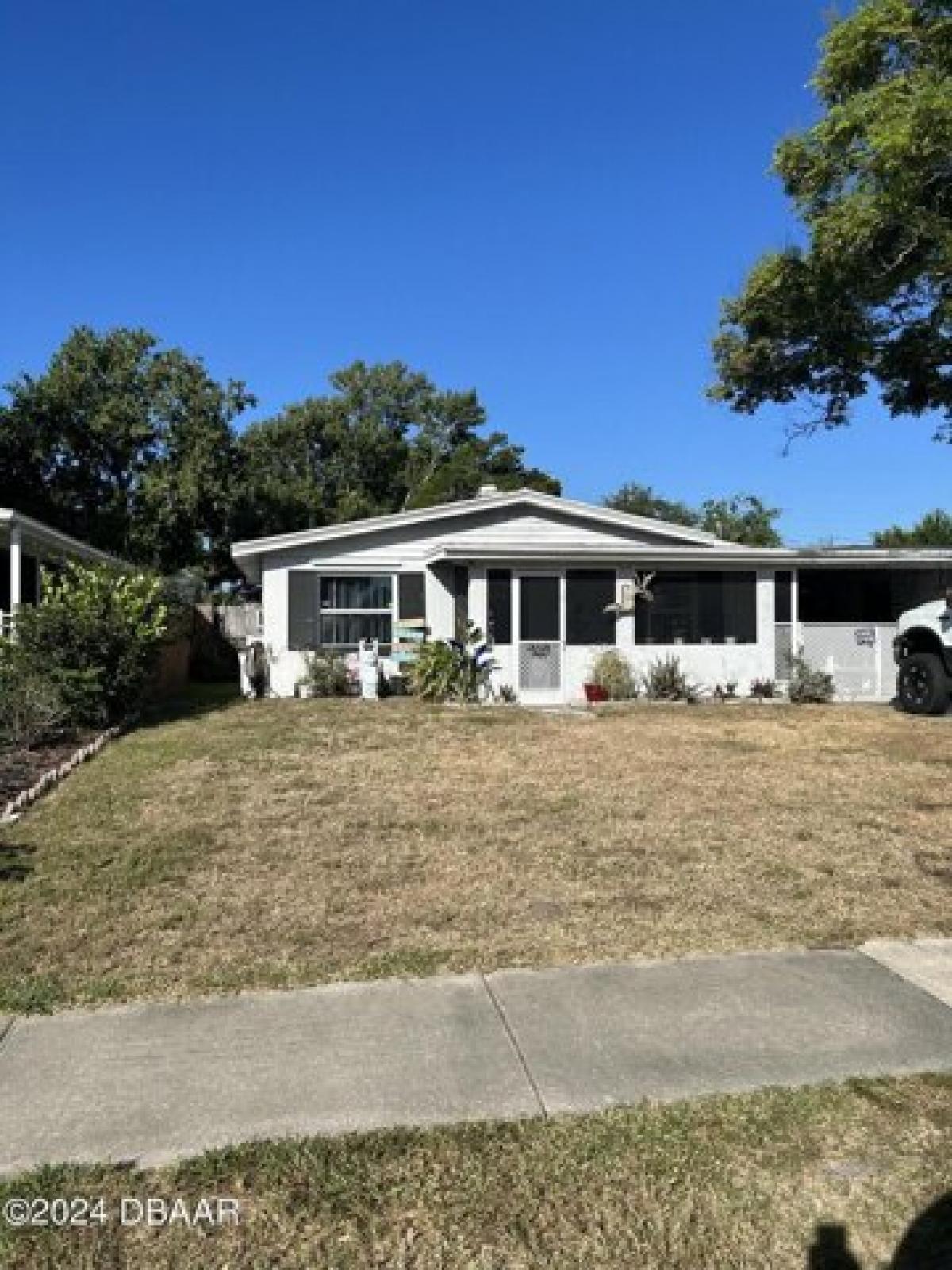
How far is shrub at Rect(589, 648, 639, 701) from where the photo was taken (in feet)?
55.4

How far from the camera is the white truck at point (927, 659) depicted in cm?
1466

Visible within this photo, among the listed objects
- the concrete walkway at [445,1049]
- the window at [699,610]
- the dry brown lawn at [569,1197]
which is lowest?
the dry brown lawn at [569,1197]

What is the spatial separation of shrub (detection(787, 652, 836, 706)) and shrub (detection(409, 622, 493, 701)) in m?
5.11

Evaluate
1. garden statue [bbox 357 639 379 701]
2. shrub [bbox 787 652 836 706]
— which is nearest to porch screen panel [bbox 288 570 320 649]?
garden statue [bbox 357 639 379 701]

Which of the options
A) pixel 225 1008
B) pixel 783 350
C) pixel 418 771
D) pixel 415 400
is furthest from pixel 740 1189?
pixel 415 400

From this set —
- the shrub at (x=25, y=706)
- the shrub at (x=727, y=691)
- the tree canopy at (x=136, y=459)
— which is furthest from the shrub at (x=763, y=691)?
the tree canopy at (x=136, y=459)

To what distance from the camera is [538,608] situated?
17.3 meters

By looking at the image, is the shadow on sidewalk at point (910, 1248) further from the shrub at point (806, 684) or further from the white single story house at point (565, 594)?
the shrub at point (806, 684)

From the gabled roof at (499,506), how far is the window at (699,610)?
→ 691 millimetres

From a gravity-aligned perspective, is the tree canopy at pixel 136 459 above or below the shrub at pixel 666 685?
above

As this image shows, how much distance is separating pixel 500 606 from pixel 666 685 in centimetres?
302

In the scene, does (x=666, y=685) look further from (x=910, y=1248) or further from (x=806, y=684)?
(x=910, y=1248)

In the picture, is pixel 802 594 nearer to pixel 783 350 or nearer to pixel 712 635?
pixel 712 635

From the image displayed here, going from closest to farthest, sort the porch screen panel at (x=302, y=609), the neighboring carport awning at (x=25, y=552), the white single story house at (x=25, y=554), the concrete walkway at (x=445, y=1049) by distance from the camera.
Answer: the concrete walkway at (x=445, y=1049) → the white single story house at (x=25, y=554) → the neighboring carport awning at (x=25, y=552) → the porch screen panel at (x=302, y=609)
